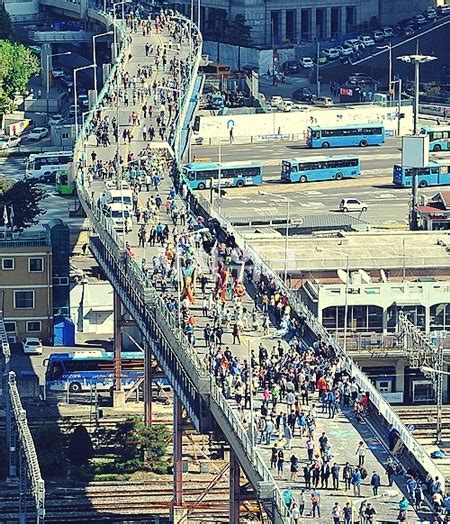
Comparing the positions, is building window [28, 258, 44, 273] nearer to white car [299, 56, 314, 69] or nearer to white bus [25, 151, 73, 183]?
white bus [25, 151, 73, 183]

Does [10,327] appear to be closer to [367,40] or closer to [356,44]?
[356,44]

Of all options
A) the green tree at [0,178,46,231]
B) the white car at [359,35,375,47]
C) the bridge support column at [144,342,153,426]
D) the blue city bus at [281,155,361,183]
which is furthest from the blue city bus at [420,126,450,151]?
the bridge support column at [144,342,153,426]

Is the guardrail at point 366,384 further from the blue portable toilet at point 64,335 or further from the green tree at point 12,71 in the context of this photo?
the green tree at point 12,71

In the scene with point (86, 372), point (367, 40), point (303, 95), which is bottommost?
point (86, 372)

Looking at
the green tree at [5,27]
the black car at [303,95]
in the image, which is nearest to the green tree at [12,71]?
the green tree at [5,27]

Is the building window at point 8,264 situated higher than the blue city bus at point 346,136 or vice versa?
the blue city bus at point 346,136

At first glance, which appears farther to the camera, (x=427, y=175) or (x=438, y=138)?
(x=438, y=138)

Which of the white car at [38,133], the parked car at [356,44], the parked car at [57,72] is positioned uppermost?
the parked car at [356,44]

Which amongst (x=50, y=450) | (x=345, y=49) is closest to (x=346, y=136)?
(x=345, y=49)
